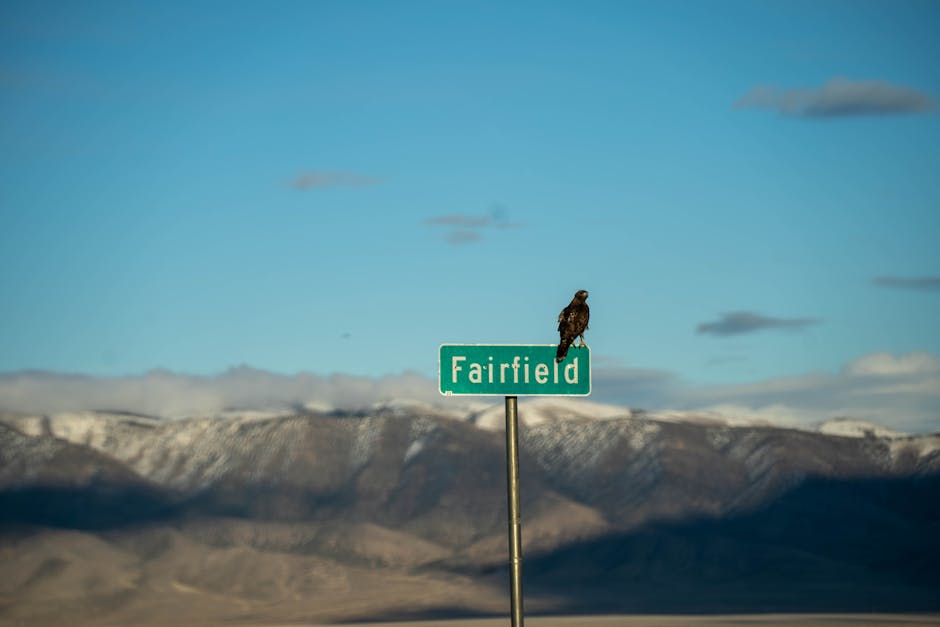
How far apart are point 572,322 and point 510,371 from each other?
59cm

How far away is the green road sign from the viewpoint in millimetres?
10742

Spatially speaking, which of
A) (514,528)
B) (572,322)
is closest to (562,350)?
(572,322)

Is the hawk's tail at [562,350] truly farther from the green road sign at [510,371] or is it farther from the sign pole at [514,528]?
the sign pole at [514,528]

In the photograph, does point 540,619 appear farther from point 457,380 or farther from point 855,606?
point 457,380

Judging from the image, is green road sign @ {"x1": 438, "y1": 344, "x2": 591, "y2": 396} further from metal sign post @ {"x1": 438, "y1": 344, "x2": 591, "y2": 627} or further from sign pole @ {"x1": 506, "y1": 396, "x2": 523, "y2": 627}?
sign pole @ {"x1": 506, "y1": 396, "x2": 523, "y2": 627}

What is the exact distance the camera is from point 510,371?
10.8m

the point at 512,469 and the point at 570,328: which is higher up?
the point at 570,328

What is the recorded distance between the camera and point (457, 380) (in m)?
10.7

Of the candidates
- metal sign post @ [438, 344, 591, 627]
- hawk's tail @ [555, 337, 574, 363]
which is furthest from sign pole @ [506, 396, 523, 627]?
hawk's tail @ [555, 337, 574, 363]

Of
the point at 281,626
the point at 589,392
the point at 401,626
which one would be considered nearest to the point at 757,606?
the point at 401,626

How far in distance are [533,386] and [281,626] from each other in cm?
18828

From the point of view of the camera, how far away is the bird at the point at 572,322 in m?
10.9

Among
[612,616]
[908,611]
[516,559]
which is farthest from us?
[612,616]

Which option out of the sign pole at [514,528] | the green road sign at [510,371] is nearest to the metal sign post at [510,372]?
the green road sign at [510,371]
